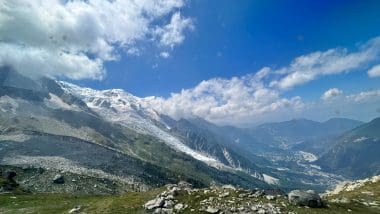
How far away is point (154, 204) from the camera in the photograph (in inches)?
1886

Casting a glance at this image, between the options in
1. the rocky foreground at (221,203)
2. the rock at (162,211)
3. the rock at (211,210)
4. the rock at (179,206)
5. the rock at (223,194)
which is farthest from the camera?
the rock at (223,194)

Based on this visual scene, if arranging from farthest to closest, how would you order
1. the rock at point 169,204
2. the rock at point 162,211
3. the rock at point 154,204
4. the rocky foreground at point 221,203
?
1. the rock at point 154,204
2. the rock at point 169,204
3. the rock at point 162,211
4. the rocky foreground at point 221,203

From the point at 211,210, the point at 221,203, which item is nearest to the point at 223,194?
the point at 221,203

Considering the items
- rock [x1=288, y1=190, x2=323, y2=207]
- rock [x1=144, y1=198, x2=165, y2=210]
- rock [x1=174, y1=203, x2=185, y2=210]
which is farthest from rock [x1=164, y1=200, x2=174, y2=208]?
rock [x1=288, y1=190, x2=323, y2=207]

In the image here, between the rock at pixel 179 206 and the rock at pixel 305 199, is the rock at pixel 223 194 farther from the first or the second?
the rock at pixel 305 199

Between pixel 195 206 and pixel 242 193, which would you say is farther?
pixel 242 193

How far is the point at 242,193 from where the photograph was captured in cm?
4938

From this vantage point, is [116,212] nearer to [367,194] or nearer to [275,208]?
[275,208]

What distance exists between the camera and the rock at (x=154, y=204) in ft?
155

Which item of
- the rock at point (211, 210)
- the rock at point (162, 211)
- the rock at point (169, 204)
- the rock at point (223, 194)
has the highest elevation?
the rock at point (223, 194)

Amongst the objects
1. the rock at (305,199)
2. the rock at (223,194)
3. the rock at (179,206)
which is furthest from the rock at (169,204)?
the rock at (305,199)

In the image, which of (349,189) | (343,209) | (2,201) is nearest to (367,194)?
(349,189)

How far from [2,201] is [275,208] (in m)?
55.0

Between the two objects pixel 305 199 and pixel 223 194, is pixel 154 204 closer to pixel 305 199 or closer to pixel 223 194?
pixel 223 194
